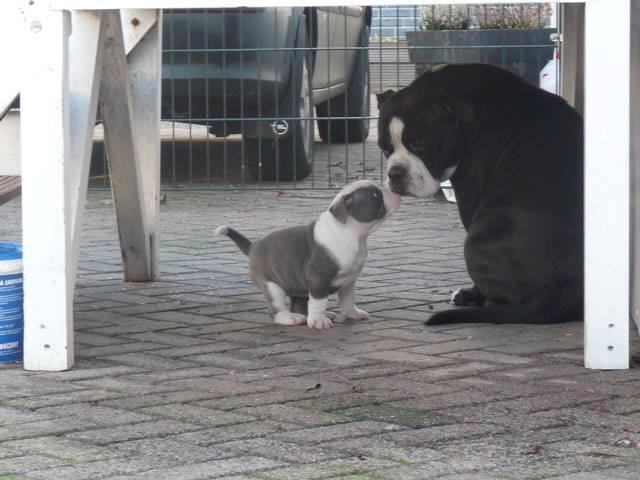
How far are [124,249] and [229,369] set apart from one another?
1.78 m

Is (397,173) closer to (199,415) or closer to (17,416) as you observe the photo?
(199,415)

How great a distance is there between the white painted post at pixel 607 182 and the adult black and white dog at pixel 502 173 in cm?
70

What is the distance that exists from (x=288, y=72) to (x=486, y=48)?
4.34ft

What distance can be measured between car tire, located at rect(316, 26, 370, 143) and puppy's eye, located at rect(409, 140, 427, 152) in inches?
185

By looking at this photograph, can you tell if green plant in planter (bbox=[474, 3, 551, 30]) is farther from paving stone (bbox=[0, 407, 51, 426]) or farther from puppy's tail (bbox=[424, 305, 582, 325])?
paving stone (bbox=[0, 407, 51, 426])

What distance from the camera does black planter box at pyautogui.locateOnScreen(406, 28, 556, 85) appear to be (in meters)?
8.90

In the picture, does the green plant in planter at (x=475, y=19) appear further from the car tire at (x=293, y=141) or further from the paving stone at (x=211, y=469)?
the paving stone at (x=211, y=469)

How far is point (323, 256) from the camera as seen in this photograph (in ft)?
15.5

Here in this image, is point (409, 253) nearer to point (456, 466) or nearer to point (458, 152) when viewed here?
point (458, 152)

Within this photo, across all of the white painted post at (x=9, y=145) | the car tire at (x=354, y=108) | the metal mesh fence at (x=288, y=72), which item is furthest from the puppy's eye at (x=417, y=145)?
the car tire at (x=354, y=108)

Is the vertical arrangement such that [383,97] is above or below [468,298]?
above

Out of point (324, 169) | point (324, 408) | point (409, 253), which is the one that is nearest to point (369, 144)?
point (324, 169)

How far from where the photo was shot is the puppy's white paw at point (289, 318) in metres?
4.87

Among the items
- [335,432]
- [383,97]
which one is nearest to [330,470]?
[335,432]
